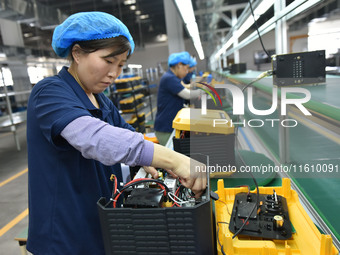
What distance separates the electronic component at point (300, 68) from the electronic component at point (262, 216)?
0.62m

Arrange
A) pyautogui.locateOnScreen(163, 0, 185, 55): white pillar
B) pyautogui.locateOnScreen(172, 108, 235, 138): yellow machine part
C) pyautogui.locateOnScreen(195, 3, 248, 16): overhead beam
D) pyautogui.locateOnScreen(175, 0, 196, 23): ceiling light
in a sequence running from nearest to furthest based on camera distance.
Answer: pyautogui.locateOnScreen(172, 108, 235, 138): yellow machine part → pyautogui.locateOnScreen(175, 0, 196, 23): ceiling light → pyautogui.locateOnScreen(195, 3, 248, 16): overhead beam → pyautogui.locateOnScreen(163, 0, 185, 55): white pillar

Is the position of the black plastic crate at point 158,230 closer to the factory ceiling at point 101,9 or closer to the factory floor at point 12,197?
the factory floor at point 12,197

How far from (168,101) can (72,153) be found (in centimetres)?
208

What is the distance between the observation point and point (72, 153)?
0.84 metres

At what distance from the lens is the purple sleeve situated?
658 millimetres

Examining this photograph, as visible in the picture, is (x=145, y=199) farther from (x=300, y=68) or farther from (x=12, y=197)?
(x=12, y=197)

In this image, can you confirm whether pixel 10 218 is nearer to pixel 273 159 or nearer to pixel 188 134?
pixel 188 134

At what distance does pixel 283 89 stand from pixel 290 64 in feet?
0.41

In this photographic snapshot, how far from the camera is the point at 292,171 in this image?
144cm

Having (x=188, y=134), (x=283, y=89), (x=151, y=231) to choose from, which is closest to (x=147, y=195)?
(x=151, y=231)

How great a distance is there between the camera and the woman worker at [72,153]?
2.39 ft

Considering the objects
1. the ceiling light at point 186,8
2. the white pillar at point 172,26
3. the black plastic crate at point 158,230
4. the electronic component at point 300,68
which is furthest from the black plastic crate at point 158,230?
the white pillar at point 172,26

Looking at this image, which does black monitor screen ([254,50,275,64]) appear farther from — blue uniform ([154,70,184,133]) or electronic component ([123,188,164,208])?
electronic component ([123,188,164,208])

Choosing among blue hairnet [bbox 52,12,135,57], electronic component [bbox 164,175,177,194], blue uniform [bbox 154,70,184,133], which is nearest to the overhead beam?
blue uniform [bbox 154,70,184,133]
